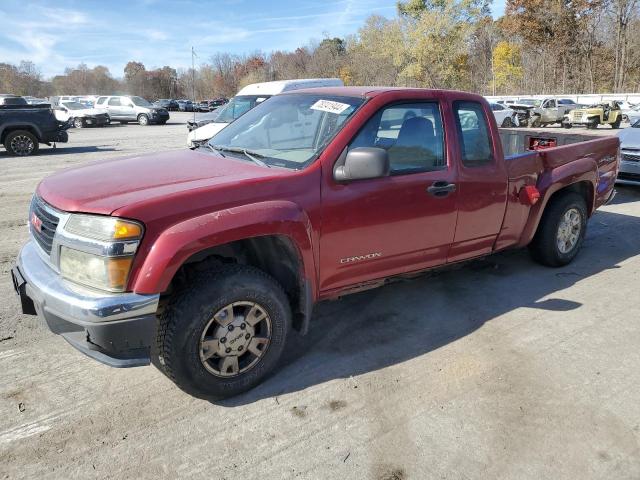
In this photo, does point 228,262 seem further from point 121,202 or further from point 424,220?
point 424,220

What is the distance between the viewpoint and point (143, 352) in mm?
2650

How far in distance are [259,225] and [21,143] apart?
15248 mm

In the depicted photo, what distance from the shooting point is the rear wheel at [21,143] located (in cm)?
1483

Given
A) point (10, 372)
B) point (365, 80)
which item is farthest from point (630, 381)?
point (365, 80)

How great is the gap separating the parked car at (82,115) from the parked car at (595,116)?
85.5 feet

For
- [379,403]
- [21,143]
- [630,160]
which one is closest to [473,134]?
[379,403]

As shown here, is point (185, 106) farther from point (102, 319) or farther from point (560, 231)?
point (102, 319)

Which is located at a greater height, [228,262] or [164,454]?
[228,262]

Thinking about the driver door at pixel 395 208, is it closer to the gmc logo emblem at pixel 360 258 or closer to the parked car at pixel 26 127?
the gmc logo emblem at pixel 360 258

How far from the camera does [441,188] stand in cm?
372

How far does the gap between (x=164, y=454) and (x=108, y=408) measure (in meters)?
0.58

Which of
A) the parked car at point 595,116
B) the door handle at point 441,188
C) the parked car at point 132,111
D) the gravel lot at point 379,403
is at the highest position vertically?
the parked car at point 132,111

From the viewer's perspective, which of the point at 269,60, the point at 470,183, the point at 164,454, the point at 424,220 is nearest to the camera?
the point at 164,454

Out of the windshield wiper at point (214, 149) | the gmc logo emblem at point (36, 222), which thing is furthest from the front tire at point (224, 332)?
the windshield wiper at point (214, 149)
